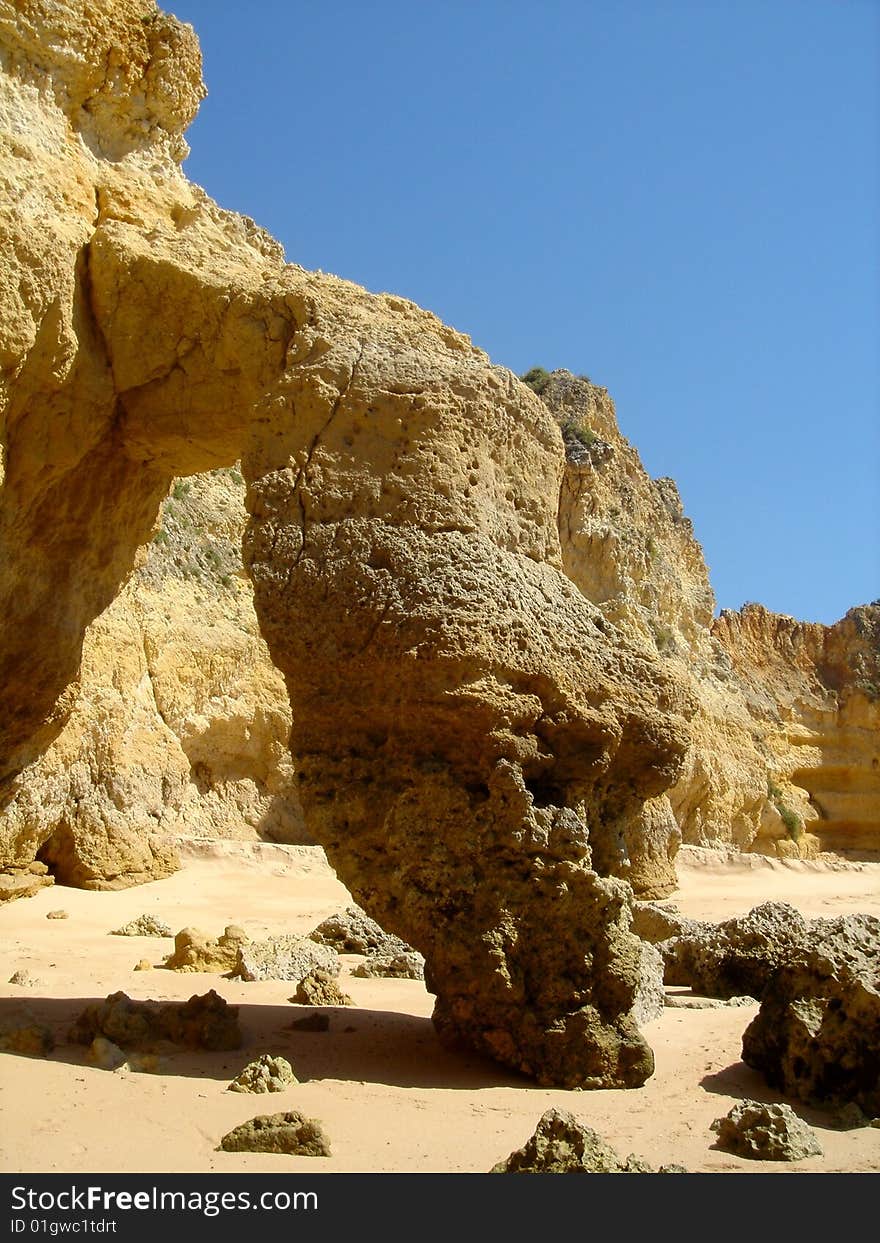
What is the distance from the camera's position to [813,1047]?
181 inches

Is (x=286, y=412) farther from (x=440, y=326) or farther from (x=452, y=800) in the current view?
(x=452, y=800)

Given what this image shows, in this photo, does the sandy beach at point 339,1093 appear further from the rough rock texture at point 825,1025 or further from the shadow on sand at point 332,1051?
the rough rock texture at point 825,1025

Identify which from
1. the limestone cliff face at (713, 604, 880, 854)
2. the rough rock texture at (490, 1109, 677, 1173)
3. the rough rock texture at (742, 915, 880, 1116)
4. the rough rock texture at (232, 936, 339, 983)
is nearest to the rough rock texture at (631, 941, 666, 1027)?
the rough rock texture at (742, 915, 880, 1116)

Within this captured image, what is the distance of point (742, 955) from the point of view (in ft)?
23.6

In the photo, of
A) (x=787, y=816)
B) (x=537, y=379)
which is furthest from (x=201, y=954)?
(x=787, y=816)

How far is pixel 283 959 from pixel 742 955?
315 centimetres

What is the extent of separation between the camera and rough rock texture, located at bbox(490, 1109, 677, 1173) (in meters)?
3.10

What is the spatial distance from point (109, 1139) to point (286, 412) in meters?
3.46

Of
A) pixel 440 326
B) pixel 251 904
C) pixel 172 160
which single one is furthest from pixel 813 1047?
pixel 251 904

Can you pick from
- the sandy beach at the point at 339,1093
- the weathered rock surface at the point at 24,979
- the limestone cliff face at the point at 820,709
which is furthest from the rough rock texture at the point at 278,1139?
the limestone cliff face at the point at 820,709

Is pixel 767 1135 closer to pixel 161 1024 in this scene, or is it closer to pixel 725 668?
pixel 161 1024

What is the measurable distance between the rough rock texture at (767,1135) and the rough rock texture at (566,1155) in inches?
23.7

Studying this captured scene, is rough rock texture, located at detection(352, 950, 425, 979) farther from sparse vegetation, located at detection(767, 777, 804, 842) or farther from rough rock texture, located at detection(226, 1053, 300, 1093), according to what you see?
sparse vegetation, located at detection(767, 777, 804, 842)

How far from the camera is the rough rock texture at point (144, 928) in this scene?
8.12m
